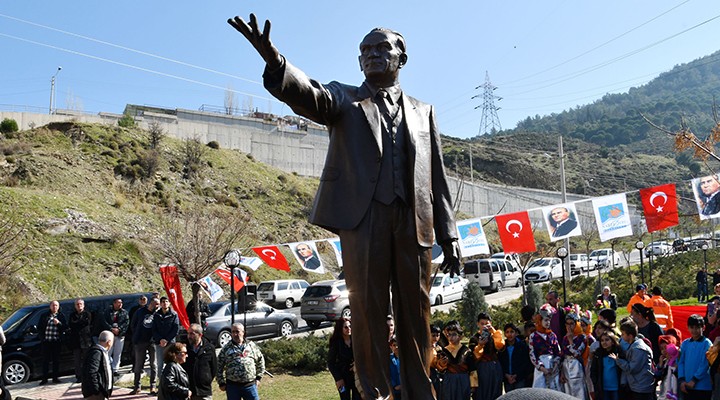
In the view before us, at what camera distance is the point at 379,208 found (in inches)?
154

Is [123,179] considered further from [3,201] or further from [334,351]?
[334,351]

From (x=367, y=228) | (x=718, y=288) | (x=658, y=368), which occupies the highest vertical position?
(x=367, y=228)

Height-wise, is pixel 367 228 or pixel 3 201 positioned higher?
pixel 3 201

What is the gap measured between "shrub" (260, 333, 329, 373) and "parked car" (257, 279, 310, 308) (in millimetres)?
14009

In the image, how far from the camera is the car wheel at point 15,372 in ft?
43.4

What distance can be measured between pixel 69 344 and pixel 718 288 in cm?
1239

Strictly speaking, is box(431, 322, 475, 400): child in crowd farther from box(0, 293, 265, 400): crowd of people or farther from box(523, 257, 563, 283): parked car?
box(523, 257, 563, 283): parked car

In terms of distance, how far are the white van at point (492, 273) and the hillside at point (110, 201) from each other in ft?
32.2

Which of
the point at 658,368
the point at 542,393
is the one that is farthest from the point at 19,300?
the point at 542,393

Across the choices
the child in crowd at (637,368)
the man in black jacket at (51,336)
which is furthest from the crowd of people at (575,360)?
the man in black jacket at (51,336)

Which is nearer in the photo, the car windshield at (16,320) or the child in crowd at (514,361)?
the child in crowd at (514,361)

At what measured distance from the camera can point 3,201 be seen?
99.1ft

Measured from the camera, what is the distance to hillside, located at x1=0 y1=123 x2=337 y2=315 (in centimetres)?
2855

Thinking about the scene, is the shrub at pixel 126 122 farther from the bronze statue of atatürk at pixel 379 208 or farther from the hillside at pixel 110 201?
the bronze statue of atatürk at pixel 379 208
